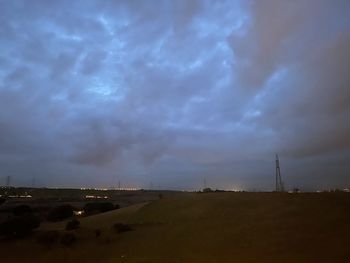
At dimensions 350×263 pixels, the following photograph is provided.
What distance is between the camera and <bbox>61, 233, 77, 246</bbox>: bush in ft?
105

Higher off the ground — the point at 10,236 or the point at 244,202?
the point at 244,202

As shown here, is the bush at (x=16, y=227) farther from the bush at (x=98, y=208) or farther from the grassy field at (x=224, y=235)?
the bush at (x=98, y=208)

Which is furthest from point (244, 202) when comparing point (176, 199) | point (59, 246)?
point (59, 246)

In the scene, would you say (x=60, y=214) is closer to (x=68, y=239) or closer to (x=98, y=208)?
(x=98, y=208)

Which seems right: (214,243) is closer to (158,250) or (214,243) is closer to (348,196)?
(158,250)

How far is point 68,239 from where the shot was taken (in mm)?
32406

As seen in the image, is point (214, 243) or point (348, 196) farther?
point (348, 196)

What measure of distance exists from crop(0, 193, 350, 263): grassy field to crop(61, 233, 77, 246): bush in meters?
0.49

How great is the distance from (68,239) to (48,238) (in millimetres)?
2144

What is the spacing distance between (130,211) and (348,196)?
922 inches

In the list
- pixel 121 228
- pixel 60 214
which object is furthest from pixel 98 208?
pixel 121 228

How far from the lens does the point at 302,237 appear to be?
88.4 ft

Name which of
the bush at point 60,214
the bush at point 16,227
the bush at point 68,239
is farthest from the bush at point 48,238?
the bush at point 60,214

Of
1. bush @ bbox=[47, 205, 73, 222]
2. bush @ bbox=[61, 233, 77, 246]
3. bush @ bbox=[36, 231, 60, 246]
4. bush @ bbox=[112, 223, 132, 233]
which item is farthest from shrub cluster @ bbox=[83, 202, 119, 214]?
bush @ bbox=[61, 233, 77, 246]
